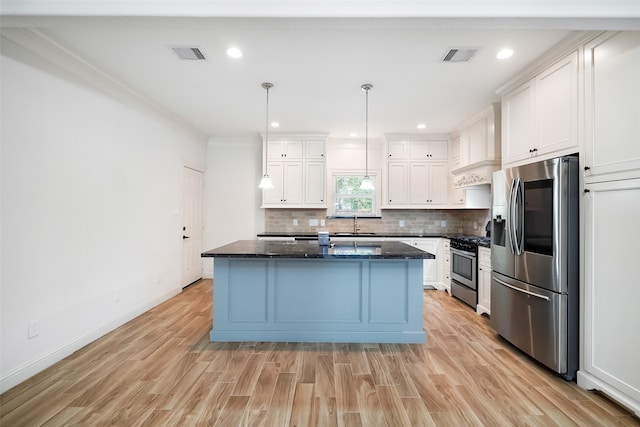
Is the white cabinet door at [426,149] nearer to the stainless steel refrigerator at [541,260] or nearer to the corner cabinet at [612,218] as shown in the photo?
the stainless steel refrigerator at [541,260]

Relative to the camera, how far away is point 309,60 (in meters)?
2.69

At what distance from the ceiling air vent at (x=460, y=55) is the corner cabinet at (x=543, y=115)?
2.14 feet

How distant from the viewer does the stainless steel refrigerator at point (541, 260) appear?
2207 millimetres

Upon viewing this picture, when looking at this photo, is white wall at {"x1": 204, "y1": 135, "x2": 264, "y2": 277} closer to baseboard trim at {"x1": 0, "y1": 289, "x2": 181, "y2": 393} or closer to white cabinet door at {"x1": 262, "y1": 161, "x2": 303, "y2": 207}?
white cabinet door at {"x1": 262, "y1": 161, "x2": 303, "y2": 207}

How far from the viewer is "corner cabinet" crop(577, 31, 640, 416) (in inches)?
72.6

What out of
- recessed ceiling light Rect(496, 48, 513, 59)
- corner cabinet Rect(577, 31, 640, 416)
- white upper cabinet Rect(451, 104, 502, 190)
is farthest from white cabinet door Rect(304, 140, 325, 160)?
corner cabinet Rect(577, 31, 640, 416)

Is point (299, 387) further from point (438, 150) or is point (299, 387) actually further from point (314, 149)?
point (438, 150)

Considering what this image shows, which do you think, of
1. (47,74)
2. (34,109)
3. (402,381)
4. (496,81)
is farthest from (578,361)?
(47,74)

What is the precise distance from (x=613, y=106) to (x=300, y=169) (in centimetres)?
392

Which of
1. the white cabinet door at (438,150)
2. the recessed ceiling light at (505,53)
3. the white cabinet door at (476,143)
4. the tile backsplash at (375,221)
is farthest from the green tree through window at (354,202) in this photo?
the recessed ceiling light at (505,53)

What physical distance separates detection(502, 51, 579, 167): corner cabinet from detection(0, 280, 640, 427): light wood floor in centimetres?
182

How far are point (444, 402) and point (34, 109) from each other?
3.71 meters

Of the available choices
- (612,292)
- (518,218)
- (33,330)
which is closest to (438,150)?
(518,218)

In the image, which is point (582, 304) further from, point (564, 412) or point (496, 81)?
point (496, 81)
